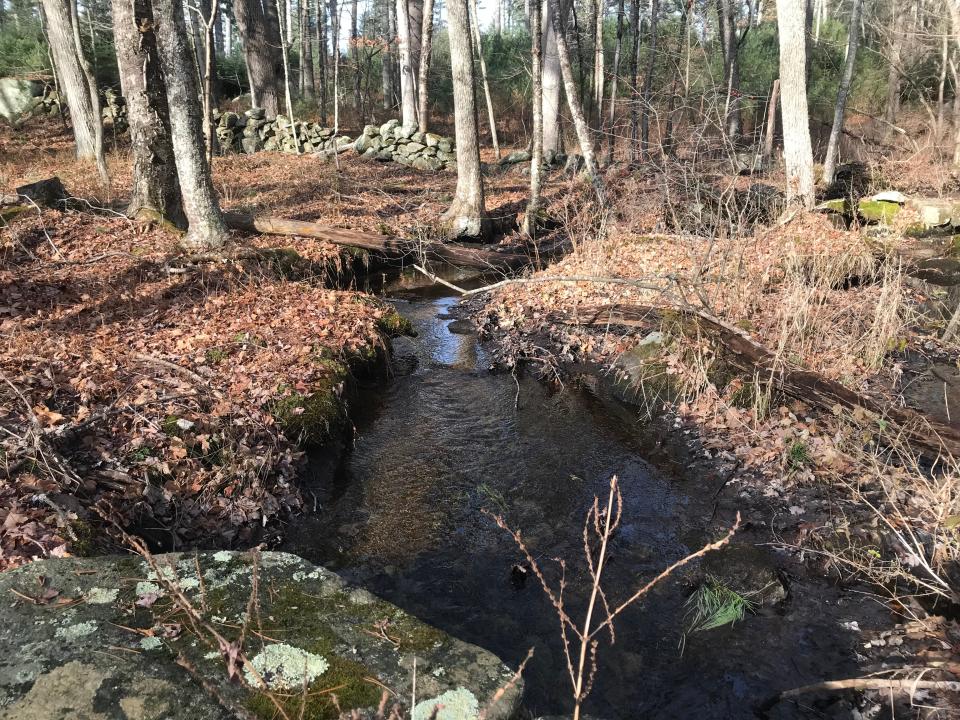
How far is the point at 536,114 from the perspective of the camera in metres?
12.6

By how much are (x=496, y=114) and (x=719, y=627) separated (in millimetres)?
25292

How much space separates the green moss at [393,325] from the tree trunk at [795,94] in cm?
826

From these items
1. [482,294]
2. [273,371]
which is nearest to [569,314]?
[482,294]

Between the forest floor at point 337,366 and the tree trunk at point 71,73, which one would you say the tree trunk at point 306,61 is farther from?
the forest floor at point 337,366

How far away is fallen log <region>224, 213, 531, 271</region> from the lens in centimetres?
1153

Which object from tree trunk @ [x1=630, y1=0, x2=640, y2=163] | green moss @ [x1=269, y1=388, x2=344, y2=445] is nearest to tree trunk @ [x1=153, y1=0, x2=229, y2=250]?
green moss @ [x1=269, y1=388, x2=344, y2=445]

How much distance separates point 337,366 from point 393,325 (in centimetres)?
227

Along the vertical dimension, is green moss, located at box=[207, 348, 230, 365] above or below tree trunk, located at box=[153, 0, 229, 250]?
below

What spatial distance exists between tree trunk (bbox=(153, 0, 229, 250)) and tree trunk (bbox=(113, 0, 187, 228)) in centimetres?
38

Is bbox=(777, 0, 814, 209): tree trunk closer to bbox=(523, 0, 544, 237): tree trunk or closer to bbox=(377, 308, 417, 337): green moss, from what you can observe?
bbox=(523, 0, 544, 237): tree trunk

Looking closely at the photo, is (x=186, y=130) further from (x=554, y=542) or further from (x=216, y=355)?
(x=554, y=542)

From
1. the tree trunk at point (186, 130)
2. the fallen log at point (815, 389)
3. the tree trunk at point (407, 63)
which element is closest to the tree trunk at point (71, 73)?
the tree trunk at point (186, 130)

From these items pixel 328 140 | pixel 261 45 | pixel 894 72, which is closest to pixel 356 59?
pixel 261 45

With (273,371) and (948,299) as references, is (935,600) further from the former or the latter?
(948,299)
